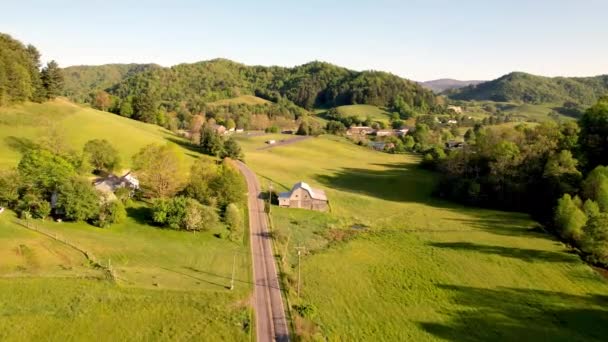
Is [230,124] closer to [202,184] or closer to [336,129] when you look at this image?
[336,129]

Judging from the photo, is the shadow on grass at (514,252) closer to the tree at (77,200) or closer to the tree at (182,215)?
the tree at (182,215)

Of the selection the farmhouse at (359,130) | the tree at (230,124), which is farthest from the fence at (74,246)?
the farmhouse at (359,130)

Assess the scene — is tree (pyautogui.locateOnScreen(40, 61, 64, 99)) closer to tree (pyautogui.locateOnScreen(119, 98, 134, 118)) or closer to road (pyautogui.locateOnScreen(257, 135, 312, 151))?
tree (pyautogui.locateOnScreen(119, 98, 134, 118))

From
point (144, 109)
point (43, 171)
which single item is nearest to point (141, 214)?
point (43, 171)

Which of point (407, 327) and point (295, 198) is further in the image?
point (295, 198)

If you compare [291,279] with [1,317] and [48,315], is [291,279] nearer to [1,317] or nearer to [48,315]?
[48,315]

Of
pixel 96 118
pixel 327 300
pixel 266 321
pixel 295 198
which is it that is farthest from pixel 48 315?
pixel 96 118

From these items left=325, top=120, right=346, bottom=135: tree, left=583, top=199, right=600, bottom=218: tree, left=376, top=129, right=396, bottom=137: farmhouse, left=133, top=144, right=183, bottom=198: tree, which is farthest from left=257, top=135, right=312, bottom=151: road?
left=583, top=199, right=600, bottom=218: tree
